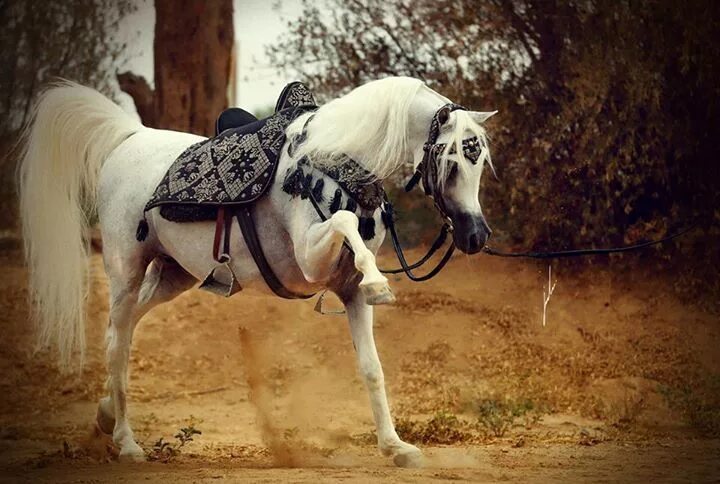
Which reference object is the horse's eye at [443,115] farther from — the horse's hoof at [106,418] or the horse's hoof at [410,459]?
the horse's hoof at [106,418]

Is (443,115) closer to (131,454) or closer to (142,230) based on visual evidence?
(142,230)

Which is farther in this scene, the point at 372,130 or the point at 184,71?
the point at 184,71

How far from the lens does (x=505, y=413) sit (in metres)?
7.30

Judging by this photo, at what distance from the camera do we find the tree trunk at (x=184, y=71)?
11.0 metres

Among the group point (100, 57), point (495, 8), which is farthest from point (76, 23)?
point (495, 8)

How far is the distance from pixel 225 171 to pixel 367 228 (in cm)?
91

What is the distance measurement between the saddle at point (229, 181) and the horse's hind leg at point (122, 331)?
547 mm

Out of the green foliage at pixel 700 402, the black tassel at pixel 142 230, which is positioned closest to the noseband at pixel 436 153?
the black tassel at pixel 142 230

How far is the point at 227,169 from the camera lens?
539cm

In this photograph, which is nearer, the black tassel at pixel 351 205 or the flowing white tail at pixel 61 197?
the black tassel at pixel 351 205

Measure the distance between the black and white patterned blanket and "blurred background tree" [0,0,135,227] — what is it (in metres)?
5.59

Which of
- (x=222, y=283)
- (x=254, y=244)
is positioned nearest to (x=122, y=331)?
(x=222, y=283)

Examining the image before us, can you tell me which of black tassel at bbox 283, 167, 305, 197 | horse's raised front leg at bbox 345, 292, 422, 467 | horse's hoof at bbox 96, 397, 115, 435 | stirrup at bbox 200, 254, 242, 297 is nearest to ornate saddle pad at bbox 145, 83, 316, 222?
black tassel at bbox 283, 167, 305, 197

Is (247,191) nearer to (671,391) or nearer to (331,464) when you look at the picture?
(331,464)
